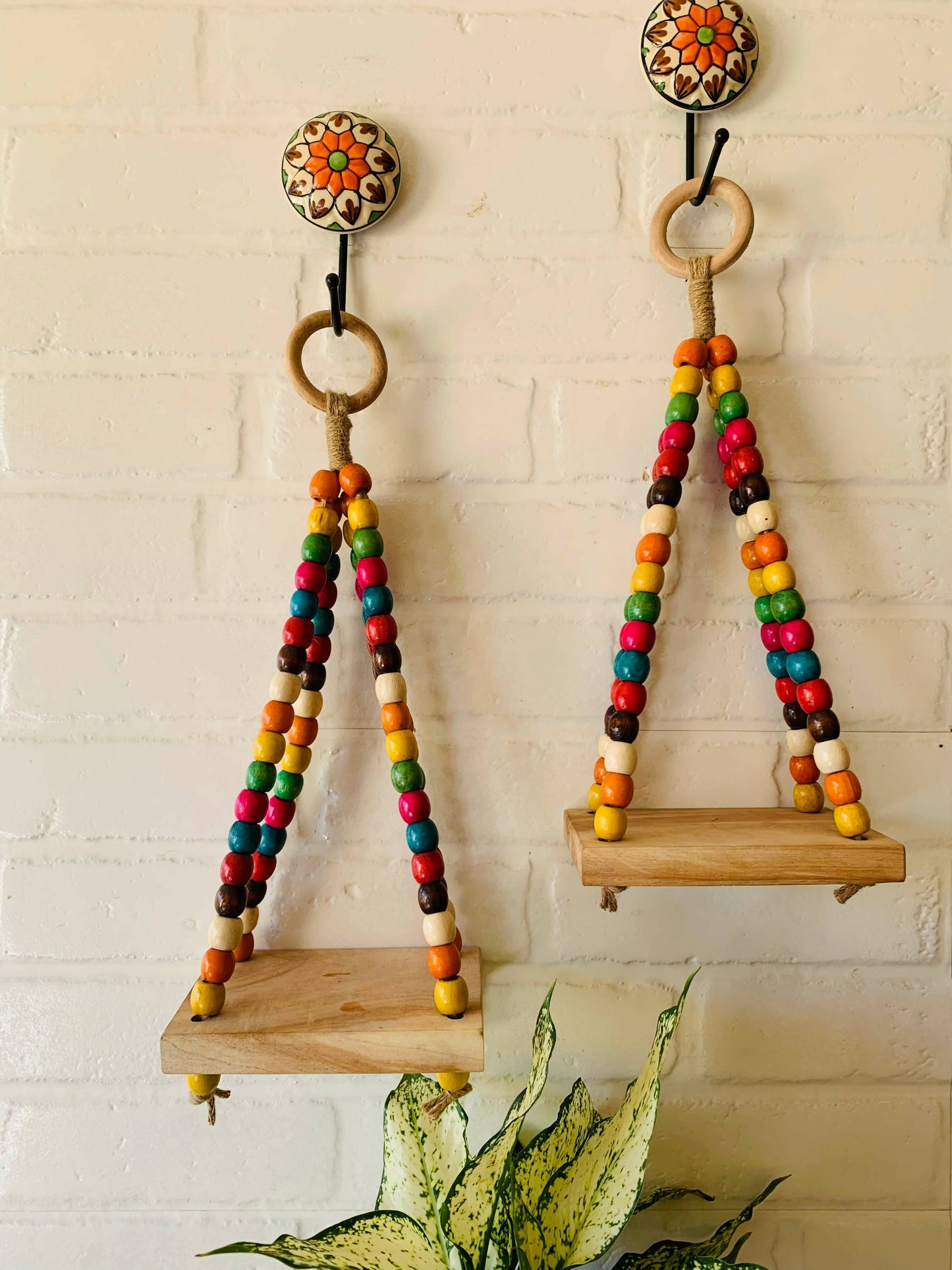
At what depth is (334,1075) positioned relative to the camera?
743mm

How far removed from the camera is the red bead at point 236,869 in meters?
0.65

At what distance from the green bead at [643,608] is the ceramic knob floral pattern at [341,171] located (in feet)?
1.17

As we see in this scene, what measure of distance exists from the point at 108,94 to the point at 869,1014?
3.17ft

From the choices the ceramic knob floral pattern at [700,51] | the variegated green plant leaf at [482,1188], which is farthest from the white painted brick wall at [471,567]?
the variegated green plant leaf at [482,1188]

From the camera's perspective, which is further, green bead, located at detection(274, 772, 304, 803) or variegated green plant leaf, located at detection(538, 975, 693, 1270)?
green bead, located at detection(274, 772, 304, 803)

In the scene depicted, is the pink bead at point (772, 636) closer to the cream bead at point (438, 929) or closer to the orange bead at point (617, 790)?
the orange bead at point (617, 790)

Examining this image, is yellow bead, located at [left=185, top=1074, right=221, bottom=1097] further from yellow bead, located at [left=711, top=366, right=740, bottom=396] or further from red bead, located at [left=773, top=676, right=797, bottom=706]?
yellow bead, located at [left=711, top=366, right=740, bottom=396]

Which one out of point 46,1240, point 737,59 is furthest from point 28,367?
point 46,1240

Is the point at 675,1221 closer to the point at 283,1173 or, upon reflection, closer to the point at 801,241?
the point at 283,1173

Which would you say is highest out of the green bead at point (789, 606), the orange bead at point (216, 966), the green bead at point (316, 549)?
the green bead at point (316, 549)

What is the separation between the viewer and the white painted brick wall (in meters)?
0.72

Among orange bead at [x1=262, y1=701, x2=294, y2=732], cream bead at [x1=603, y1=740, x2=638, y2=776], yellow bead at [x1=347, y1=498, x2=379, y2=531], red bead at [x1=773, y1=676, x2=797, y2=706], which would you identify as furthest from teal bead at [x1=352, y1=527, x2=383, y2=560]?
red bead at [x1=773, y1=676, x2=797, y2=706]

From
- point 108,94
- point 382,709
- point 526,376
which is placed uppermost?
point 108,94

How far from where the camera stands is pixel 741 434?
67 centimetres
